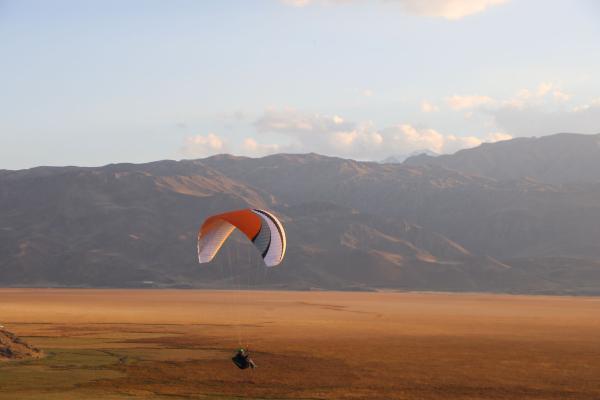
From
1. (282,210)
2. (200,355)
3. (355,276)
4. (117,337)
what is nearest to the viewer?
(200,355)

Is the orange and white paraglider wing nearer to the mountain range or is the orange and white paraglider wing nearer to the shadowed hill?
the shadowed hill

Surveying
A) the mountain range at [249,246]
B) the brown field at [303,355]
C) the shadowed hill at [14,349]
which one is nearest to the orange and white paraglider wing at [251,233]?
the brown field at [303,355]

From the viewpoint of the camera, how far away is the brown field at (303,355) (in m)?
31.0

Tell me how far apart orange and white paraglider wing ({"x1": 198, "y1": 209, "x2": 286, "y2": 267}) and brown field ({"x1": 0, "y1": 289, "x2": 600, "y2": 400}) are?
481 centimetres

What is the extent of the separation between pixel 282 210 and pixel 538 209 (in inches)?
2308

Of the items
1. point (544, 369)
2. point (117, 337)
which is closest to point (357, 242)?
point (117, 337)

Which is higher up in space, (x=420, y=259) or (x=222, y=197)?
(x=222, y=197)

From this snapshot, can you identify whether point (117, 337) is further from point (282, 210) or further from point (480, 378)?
point (282, 210)

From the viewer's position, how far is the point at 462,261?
160 meters

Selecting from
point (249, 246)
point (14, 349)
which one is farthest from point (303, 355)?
point (249, 246)

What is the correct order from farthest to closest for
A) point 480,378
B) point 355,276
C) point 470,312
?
point 355,276
point 470,312
point 480,378

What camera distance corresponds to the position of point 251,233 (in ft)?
104

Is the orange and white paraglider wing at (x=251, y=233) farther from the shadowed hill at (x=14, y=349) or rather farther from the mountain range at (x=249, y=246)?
the mountain range at (x=249, y=246)

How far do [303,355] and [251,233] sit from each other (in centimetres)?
1188
